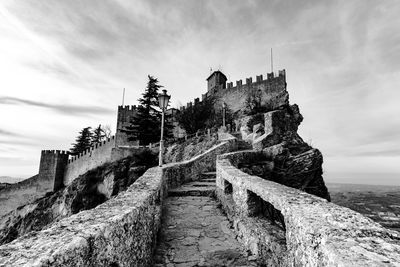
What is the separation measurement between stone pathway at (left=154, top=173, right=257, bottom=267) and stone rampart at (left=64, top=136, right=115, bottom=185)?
21.9 meters

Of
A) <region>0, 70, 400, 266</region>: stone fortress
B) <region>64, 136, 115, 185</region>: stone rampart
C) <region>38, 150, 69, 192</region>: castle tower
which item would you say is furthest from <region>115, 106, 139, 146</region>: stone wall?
<region>0, 70, 400, 266</region>: stone fortress

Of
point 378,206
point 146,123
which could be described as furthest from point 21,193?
point 378,206

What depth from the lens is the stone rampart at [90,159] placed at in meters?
26.9

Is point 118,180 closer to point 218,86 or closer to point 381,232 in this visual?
point 381,232

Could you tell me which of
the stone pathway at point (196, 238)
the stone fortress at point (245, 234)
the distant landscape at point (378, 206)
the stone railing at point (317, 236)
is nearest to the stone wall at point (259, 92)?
the distant landscape at point (378, 206)

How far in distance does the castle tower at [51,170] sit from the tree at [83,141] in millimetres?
8364

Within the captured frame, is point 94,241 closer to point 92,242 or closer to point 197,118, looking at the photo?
point 92,242

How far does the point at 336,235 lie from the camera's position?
1544 mm

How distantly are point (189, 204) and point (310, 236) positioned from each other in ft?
14.8

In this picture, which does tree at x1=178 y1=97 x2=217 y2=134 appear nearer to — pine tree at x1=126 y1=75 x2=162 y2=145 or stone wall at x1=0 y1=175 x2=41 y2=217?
pine tree at x1=126 y1=75 x2=162 y2=145

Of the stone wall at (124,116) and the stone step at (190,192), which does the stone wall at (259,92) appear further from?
the stone step at (190,192)

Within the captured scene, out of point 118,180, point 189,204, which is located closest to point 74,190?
point 118,180

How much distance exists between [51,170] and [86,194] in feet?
54.9

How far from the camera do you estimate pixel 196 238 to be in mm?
4008
